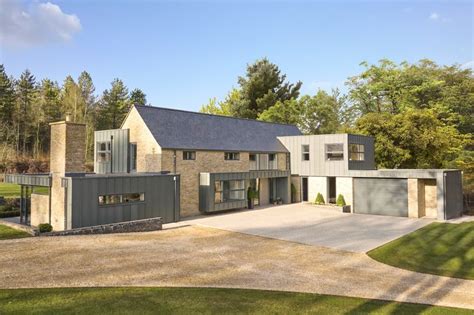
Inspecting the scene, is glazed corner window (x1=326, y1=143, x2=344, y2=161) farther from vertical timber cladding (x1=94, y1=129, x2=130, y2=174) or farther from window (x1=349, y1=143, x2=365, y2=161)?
vertical timber cladding (x1=94, y1=129, x2=130, y2=174)

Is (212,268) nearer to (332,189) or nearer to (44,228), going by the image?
(44,228)

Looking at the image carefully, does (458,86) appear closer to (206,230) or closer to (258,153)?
(258,153)

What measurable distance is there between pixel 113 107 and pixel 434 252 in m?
58.7

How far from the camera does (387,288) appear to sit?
33.5ft

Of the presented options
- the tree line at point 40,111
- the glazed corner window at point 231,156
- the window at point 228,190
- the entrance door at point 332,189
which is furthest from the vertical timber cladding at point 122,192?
the tree line at point 40,111

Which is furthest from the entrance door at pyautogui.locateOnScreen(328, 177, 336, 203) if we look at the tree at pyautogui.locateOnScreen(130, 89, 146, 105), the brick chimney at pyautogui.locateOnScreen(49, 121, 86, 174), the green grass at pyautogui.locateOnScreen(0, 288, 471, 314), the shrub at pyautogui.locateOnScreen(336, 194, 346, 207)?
the tree at pyautogui.locateOnScreen(130, 89, 146, 105)

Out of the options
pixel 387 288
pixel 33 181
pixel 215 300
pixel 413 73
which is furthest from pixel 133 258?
pixel 413 73

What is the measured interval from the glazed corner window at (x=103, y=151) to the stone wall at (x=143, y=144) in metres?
2.71

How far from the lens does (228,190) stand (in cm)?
2572

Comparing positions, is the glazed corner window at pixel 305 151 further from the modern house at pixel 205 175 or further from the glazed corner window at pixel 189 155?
the glazed corner window at pixel 189 155

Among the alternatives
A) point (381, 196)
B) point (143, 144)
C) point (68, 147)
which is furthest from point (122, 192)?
point (381, 196)

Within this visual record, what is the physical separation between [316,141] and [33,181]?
22.0 meters

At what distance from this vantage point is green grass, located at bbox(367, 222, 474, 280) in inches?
497

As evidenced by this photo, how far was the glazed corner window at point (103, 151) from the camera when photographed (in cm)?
2658
